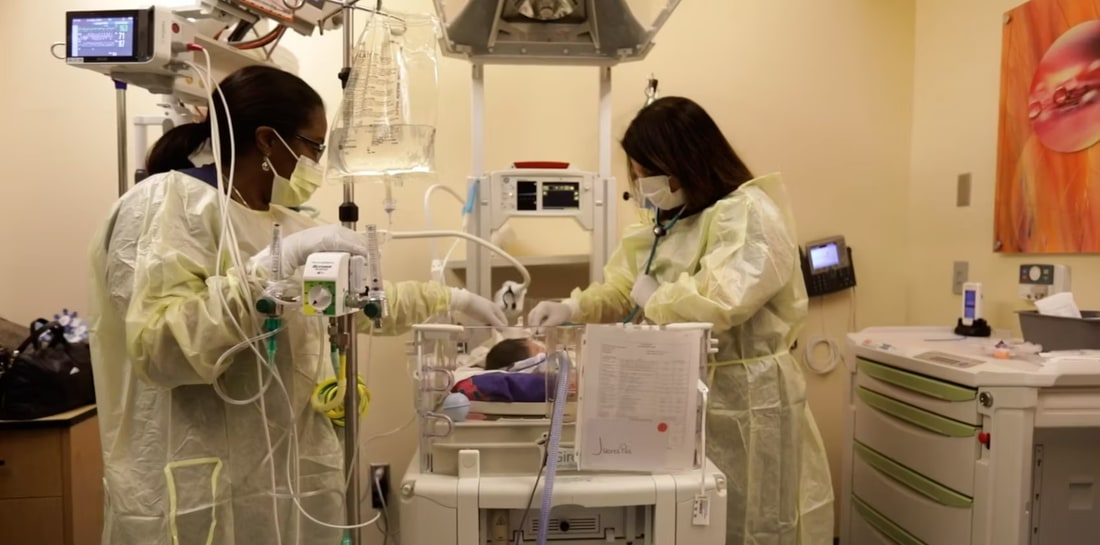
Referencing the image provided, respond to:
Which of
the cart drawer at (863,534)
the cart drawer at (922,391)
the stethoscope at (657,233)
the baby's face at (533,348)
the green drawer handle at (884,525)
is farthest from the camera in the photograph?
the cart drawer at (863,534)

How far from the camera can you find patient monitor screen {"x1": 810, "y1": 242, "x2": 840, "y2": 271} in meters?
2.36

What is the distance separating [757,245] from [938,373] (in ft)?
2.01

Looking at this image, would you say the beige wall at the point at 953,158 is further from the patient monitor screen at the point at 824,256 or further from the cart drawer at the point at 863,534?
the cart drawer at the point at 863,534

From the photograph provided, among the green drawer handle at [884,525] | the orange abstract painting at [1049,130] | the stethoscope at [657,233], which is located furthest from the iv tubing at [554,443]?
the orange abstract painting at [1049,130]

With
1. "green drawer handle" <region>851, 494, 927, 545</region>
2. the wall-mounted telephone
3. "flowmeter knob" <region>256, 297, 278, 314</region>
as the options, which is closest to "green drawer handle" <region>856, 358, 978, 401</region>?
"green drawer handle" <region>851, 494, 927, 545</region>

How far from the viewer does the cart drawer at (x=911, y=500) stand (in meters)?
1.50

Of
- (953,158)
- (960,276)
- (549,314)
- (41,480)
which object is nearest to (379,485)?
(41,480)

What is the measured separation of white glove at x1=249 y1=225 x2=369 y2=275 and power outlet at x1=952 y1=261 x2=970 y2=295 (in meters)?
2.07

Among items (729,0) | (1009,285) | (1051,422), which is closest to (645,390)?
(1051,422)

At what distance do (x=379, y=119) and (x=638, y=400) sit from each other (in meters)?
0.82

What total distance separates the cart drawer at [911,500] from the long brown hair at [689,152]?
0.89m

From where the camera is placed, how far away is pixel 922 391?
5.25 ft

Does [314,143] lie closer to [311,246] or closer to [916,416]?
[311,246]

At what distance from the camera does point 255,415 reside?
1.14 m
